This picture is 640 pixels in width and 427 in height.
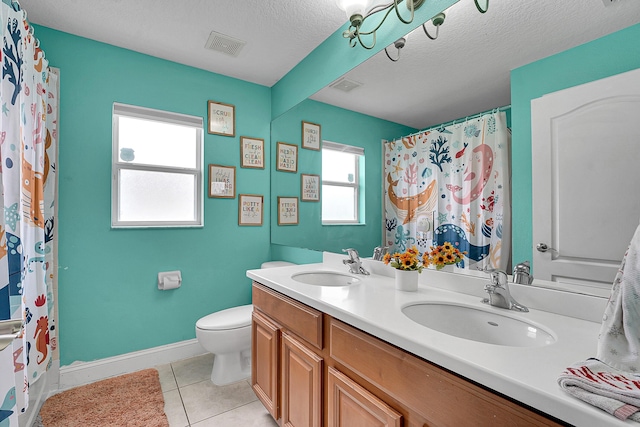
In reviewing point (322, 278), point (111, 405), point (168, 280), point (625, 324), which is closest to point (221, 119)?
point (168, 280)

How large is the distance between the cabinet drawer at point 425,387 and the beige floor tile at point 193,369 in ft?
5.04

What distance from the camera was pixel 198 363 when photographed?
7.61 ft

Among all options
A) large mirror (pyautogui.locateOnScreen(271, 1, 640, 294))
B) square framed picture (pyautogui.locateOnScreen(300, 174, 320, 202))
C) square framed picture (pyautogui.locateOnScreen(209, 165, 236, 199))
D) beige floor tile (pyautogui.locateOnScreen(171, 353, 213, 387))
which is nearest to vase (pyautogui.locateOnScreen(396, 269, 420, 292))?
large mirror (pyautogui.locateOnScreen(271, 1, 640, 294))

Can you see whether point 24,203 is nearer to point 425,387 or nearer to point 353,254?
point 353,254

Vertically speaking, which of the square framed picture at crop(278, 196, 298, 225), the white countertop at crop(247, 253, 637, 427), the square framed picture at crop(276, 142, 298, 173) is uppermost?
the square framed picture at crop(276, 142, 298, 173)

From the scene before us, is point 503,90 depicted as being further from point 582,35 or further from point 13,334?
point 13,334

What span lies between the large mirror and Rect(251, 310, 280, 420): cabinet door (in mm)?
713

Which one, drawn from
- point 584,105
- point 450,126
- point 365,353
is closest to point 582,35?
point 584,105

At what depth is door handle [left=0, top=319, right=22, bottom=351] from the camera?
2.42 feet

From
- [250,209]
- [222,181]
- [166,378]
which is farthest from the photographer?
[250,209]

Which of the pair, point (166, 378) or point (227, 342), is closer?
point (227, 342)

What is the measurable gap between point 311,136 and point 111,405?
7.27 feet

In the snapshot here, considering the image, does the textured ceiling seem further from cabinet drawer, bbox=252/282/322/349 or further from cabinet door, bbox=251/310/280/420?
cabinet door, bbox=251/310/280/420

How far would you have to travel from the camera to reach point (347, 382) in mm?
1046
